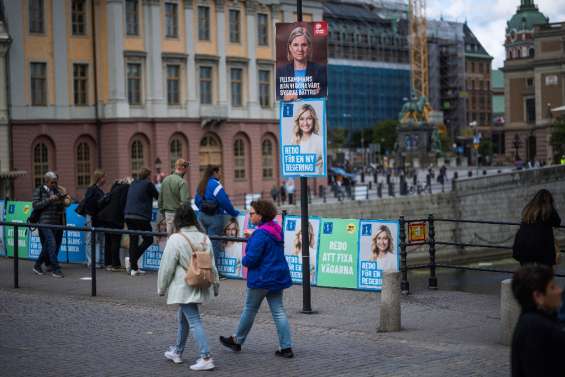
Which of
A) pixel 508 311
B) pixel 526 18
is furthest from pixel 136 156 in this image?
pixel 526 18

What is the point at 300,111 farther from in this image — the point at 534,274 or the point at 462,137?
the point at 462,137

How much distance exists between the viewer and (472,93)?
552 ft

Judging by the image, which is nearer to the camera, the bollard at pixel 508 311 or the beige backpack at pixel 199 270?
Answer: the beige backpack at pixel 199 270

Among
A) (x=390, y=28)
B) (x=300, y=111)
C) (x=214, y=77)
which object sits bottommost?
(x=300, y=111)

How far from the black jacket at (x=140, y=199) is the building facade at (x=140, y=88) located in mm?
34776

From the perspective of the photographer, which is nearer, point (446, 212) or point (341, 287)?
point (341, 287)

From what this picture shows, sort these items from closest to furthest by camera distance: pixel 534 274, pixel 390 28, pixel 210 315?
pixel 534 274
pixel 210 315
pixel 390 28

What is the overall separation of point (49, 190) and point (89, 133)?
Answer: 37.8 metres

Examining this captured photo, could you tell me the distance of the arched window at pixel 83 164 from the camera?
5725 centimetres

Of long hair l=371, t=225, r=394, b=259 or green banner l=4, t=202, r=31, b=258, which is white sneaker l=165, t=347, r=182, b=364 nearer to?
long hair l=371, t=225, r=394, b=259

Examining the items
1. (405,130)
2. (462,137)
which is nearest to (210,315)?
(405,130)

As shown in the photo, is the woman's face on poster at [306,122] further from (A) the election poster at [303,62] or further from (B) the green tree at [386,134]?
(B) the green tree at [386,134]

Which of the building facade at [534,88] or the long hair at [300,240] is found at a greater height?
the building facade at [534,88]

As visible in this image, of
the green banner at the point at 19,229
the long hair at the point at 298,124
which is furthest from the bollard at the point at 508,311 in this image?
the green banner at the point at 19,229
